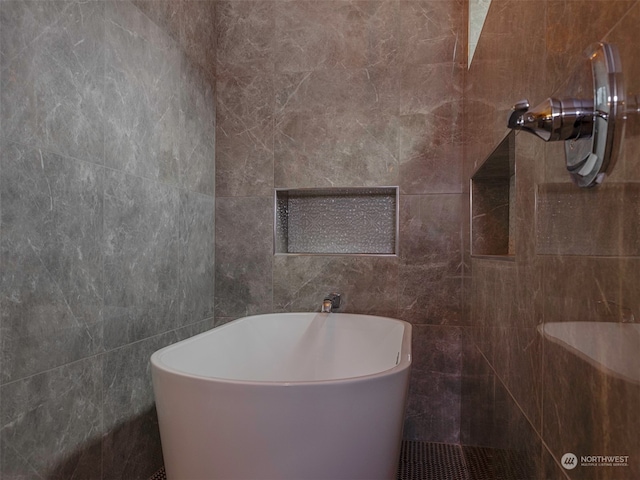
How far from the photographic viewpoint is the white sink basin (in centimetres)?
47

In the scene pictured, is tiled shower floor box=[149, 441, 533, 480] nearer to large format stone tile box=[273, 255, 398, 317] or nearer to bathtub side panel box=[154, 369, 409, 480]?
bathtub side panel box=[154, 369, 409, 480]

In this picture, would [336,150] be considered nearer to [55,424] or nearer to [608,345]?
[55,424]

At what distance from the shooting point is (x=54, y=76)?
1.27 metres

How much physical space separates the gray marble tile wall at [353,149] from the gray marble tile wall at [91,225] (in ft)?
1.00

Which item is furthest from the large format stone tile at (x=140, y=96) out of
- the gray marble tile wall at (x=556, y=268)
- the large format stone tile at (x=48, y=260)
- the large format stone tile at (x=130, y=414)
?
the gray marble tile wall at (x=556, y=268)

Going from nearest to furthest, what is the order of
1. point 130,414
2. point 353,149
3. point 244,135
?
point 130,414 → point 353,149 → point 244,135

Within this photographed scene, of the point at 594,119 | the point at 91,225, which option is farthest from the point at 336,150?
the point at 594,119

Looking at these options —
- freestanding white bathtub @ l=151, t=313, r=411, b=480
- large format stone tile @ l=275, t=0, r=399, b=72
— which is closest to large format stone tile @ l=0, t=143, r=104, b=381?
freestanding white bathtub @ l=151, t=313, r=411, b=480

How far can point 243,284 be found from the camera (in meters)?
2.34

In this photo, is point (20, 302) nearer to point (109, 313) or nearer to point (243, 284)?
point (109, 313)

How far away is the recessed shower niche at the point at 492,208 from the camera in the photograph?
5.28 feet

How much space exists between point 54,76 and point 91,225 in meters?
0.47

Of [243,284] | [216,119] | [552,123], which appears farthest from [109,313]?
[552,123]

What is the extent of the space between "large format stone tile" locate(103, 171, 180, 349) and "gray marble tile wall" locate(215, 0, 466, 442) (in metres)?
0.50
